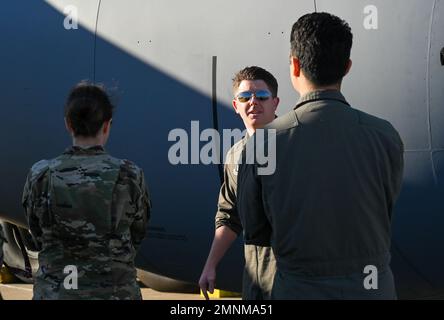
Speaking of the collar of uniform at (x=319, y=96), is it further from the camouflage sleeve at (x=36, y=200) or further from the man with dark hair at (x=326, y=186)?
the camouflage sleeve at (x=36, y=200)

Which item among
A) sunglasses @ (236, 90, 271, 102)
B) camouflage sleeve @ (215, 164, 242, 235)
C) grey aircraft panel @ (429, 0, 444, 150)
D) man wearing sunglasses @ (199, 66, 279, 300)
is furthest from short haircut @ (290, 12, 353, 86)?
grey aircraft panel @ (429, 0, 444, 150)

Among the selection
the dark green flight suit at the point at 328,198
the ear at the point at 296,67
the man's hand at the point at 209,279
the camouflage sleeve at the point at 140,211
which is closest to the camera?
the dark green flight suit at the point at 328,198

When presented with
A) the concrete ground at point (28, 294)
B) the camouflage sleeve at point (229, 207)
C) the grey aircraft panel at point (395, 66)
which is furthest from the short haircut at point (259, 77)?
the concrete ground at point (28, 294)

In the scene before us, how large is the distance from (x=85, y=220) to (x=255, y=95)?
3.32ft

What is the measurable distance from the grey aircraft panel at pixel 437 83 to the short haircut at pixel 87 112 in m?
1.63

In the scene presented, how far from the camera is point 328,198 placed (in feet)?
7.19

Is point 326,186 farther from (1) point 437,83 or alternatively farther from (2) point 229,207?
(1) point 437,83

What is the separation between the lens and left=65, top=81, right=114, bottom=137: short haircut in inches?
105

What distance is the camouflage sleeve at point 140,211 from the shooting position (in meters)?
2.72

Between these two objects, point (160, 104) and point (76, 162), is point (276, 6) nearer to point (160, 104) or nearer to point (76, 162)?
point (160, 104)

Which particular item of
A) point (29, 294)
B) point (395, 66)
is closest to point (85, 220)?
point (395, 66)

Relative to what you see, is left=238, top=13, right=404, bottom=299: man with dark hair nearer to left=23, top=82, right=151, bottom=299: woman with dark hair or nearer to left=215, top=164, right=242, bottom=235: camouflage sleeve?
left=23, top=82, right=151, bottom=299: woman with dark hair
